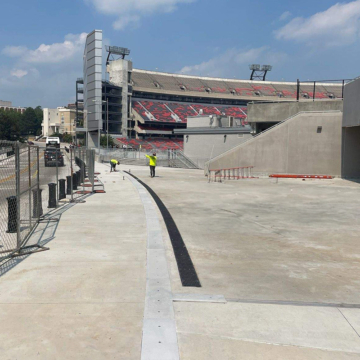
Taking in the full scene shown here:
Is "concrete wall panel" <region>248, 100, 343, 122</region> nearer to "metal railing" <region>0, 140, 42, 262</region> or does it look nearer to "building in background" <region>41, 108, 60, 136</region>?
"metal railing" <region>0, 140, 42, 262</region>

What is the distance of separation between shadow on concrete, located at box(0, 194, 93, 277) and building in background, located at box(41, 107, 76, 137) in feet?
488

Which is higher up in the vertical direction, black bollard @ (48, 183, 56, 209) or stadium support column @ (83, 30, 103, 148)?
stadium support column @ (83, 30, 103, 148)

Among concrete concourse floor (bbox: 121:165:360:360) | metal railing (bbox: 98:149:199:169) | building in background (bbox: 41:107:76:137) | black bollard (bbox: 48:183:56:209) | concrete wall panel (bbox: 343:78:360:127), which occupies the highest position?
building in background (bbox: 41:107:76:137)

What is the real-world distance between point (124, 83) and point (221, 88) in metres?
27.8

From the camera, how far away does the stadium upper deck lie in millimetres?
99125

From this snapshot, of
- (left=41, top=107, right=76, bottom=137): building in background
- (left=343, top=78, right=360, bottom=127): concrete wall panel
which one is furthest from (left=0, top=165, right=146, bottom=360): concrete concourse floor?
(left=41, top=107, right=76, bottom=137): building in background

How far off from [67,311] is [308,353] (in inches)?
107

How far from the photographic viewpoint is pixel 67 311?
15.5ft

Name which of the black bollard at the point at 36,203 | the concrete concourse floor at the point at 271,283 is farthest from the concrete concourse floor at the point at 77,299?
the black bollard at the point at 36,203

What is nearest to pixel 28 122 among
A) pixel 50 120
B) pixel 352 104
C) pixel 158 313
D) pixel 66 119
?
pixel 50 120

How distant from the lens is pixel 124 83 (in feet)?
302

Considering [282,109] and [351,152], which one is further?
[282,109]

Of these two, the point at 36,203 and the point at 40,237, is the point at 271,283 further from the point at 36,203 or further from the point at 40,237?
the point at 36,203

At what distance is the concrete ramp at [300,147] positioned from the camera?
26.0m
